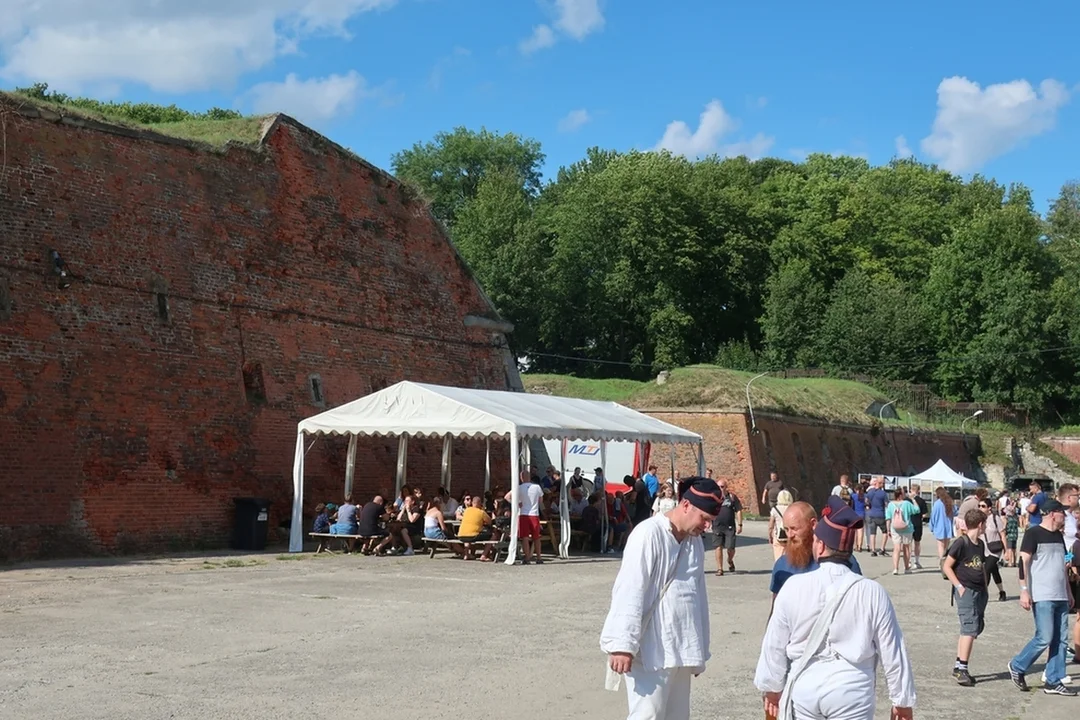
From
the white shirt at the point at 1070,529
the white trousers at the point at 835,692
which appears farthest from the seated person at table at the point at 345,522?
the white trousers at the point at 835,692

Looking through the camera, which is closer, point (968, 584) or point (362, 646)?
point (968, 584)

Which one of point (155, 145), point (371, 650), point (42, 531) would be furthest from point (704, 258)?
point (371, 650)

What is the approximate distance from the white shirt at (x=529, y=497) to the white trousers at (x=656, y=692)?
588 inches

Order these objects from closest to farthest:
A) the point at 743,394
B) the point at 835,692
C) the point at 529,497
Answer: the point at 835,692 → the point at 529,497 → the point at 743,394

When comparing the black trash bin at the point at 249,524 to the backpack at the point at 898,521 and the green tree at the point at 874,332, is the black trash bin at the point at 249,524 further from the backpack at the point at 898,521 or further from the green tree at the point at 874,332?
the green tree at the point at 874,332

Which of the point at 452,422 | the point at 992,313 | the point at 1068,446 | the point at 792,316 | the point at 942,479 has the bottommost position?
the point at 942,479

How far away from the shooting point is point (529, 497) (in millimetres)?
20891

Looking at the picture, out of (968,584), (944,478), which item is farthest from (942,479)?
(968,584)

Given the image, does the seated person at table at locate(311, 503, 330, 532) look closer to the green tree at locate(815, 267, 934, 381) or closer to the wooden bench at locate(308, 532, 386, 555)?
the wooden bench at locate(308, 532, 386, 555)

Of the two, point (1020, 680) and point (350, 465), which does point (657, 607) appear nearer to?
point (1020, 680)

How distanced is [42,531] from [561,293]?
47.4 metres

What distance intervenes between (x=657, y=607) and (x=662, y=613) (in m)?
0.04

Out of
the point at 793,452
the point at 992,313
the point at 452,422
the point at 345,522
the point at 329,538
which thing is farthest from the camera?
the point at 992,313

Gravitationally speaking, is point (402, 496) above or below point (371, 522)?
above
